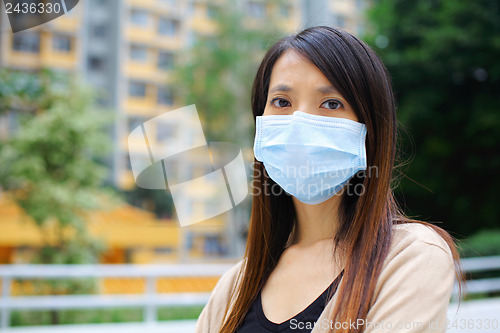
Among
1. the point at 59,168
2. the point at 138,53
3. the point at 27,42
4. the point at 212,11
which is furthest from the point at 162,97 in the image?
the point at 59,168

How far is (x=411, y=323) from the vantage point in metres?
0.86

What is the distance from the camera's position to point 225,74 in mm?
15055

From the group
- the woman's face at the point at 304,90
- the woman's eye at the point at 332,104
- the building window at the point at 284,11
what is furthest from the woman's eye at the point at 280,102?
the building window at the point at 284,11

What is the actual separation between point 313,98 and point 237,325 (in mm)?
601

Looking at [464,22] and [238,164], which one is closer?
[238,164]

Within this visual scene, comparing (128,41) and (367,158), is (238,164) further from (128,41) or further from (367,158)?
(128,41)

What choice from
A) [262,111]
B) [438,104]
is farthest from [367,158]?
[438,104]

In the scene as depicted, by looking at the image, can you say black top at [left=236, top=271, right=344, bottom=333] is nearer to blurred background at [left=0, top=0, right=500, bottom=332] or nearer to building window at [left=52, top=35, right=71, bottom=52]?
blurred background at [left=0, top=0, right=500, bottom=332]

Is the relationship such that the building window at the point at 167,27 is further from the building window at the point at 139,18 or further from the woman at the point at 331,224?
the woman at the point at 331,224

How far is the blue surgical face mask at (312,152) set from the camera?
3.71 feet

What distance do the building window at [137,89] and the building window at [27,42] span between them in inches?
176

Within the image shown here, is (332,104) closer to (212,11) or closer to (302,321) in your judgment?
(302,321)

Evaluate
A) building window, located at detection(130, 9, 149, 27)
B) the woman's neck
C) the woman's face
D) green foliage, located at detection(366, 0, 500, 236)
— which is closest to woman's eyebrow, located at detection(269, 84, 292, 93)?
the woman's face

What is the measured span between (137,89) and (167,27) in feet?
11.5
